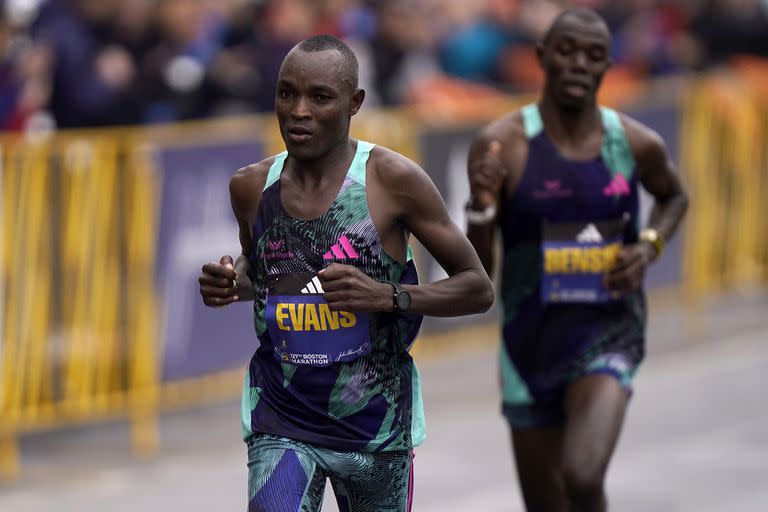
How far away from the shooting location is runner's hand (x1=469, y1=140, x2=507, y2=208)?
5.89 m

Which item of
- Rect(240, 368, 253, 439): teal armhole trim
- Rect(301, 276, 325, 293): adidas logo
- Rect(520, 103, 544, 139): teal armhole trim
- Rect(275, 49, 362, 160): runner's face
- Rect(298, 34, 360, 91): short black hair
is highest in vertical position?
Rect(520, 103, 544, 139): teal armhole trim

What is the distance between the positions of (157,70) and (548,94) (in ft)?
16.9

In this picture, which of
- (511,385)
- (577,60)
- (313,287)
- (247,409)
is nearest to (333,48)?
(313,287)

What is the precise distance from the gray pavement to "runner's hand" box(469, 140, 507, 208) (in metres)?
2.43

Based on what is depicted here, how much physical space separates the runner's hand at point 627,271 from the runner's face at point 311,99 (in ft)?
6.41

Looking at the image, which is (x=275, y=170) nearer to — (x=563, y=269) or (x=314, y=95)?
(x=314, y=95)

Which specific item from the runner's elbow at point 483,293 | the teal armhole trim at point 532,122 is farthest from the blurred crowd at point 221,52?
the runner's elbow at point 483,293

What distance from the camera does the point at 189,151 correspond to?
8.93 metres

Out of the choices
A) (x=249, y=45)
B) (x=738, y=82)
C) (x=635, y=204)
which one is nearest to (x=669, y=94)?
(x=738, y=82)

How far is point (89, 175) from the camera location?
8578 millimetres

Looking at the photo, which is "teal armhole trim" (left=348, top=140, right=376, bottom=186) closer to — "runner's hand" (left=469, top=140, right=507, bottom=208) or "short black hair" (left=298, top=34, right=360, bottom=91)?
"short black hair" (left=298, top=34, right=360, bottom=91)

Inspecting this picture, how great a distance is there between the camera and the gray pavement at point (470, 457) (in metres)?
8.05

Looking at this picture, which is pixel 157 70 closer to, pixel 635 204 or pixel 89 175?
pixel 89 175

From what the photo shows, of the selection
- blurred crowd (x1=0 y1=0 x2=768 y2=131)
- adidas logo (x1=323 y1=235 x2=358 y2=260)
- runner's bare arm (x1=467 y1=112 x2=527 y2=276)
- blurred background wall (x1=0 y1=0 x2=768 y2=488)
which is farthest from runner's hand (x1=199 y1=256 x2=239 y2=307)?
blurred crowd (x1=0 y1=0 x2=768 y2=131)
